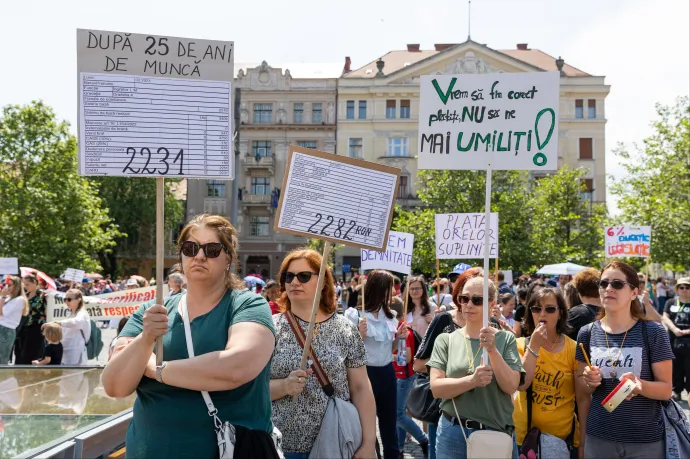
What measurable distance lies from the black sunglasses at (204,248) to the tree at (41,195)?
35707 mm

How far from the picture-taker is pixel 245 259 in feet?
200

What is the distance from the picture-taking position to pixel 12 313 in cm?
1065

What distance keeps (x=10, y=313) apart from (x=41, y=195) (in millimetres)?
27959

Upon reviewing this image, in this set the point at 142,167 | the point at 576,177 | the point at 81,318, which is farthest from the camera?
the point at 576,177

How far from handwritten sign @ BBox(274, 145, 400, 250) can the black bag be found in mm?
1415

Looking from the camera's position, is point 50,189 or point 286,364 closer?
point 286,364

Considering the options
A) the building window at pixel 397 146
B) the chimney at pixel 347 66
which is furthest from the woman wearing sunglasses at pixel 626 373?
the chimney at pixel 347 66

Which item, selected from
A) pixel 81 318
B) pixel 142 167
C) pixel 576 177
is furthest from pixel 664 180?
pixel 142 167

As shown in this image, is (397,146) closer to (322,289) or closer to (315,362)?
(322,289)

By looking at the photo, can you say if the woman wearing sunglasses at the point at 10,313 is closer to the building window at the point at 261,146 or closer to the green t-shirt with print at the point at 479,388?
the green t-shirt with print at the point at 479,388

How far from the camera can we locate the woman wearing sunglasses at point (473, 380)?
4301mm

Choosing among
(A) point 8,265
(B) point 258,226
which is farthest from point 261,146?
(A) point 8,265

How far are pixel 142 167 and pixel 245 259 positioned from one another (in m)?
58.0

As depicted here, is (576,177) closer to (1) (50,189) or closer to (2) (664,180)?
(2) (664,180)
